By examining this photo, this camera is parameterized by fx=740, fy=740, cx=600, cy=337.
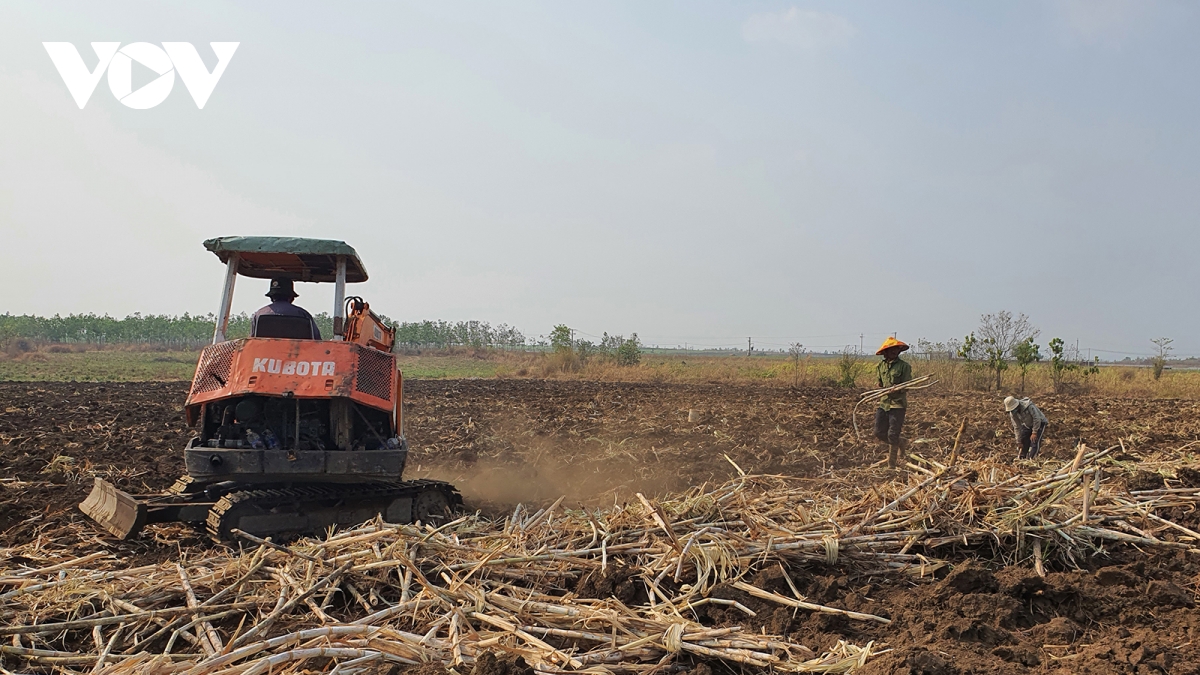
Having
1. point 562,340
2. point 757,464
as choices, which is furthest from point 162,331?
point 757,464

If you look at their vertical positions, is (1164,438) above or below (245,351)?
below

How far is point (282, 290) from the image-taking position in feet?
21.3

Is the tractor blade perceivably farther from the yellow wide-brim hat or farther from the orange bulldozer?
the yellow wide-brim hat

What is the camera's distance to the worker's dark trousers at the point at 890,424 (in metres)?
9.41

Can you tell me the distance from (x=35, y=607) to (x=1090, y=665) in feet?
15.7

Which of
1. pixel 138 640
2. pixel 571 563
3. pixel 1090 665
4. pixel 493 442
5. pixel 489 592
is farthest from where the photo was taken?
pixel 493 442

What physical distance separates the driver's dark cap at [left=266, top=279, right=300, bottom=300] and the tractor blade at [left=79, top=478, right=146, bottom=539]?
Result: 1939 millimetres

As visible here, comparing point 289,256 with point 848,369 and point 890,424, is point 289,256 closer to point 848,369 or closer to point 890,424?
point 890,424

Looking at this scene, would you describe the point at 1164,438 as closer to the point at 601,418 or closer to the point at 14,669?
the point at 601,418

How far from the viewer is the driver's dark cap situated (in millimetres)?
6473

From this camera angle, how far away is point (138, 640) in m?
3.34

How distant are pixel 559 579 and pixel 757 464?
22.5 feet

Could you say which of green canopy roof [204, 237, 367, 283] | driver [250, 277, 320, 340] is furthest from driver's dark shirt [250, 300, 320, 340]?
green canopy roof [204, 237, 367, 283]

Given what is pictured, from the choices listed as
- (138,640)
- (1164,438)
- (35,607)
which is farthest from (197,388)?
(1164,438)
